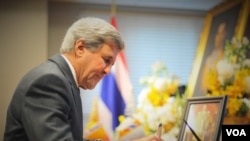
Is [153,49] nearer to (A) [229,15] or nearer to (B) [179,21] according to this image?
(B) [179,21]

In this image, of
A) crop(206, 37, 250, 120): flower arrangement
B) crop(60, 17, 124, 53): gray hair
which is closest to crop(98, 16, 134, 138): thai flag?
crop(206, 37, 250, 120): flower arrangement

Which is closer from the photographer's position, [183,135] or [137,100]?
[183,135]

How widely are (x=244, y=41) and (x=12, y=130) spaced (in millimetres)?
2270

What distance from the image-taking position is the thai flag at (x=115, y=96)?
2736 mm

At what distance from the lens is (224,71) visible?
273 centimetres

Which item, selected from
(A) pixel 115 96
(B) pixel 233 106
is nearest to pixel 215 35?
(B) pixel 233 106

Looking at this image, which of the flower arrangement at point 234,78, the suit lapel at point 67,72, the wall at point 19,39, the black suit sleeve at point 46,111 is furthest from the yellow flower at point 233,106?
the black suit sleeve at point 46,111

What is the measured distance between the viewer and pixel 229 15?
2.83 metres

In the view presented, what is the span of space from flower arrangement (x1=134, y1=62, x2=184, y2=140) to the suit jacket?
68.0 inches

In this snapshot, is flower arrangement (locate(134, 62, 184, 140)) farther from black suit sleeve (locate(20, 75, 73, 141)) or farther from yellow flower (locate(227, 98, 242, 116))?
black suit sleeve (locate(20, 75, 73, 141))

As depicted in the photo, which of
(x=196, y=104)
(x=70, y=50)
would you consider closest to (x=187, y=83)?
(x=196, y=104)

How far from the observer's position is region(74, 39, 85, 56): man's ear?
1.15 metres

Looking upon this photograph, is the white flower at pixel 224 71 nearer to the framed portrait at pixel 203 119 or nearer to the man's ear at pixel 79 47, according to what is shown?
the framed portrait at pixel 203 119

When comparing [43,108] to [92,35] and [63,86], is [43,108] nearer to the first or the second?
[63,86]
